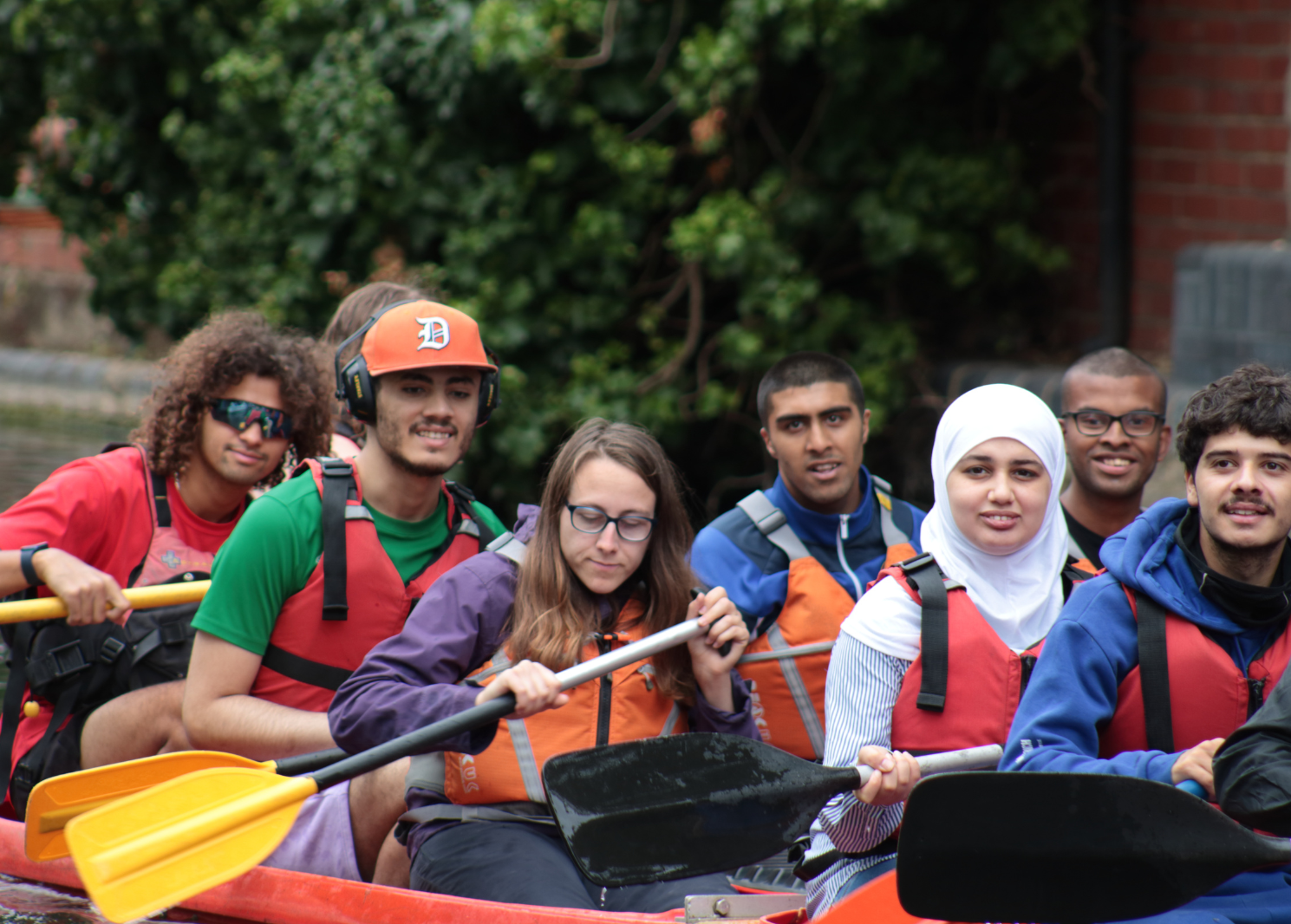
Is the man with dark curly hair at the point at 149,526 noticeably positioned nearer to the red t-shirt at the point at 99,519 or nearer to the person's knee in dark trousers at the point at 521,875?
the red t-shirt at the point at 99,519

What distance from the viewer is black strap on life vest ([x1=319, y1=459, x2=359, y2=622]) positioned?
115 inches

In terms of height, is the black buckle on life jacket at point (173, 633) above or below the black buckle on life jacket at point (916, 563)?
below

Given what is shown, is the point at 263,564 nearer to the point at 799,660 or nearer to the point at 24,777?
the point at 24,777

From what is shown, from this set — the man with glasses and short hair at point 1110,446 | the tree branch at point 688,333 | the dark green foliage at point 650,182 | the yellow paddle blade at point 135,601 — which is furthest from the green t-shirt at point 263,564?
the tree branch at point 688,333

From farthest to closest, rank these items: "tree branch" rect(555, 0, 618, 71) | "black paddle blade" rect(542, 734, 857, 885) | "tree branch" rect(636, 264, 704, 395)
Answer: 1. "tree branch" rect(636, 264, 704, 395)
2. "tree branch" rect(555, 0, 618, 71)
3. "black paddle blade" rect(542, 734, 857, 885)

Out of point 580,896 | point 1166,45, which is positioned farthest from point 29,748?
point 1166,45

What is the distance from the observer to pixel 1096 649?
2.31 metres

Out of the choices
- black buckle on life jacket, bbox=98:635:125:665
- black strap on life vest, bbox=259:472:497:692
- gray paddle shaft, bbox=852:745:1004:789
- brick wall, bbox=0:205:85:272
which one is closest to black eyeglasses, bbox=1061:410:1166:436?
gray paddle shaft, bbox=852:745:1004:789

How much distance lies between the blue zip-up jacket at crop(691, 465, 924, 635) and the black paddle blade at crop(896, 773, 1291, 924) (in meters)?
1.08

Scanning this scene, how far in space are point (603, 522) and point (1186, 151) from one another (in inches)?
175

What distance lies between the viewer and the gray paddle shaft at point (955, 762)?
237 centimetres

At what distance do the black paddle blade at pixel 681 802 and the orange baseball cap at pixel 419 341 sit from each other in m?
0.97

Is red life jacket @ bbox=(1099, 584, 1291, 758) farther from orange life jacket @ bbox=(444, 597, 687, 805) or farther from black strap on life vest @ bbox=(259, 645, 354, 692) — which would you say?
black strap on life vest @ bbox=(259, 645, 354, 692)

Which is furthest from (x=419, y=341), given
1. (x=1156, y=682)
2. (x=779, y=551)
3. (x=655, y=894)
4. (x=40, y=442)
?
(x=40, y=442)
